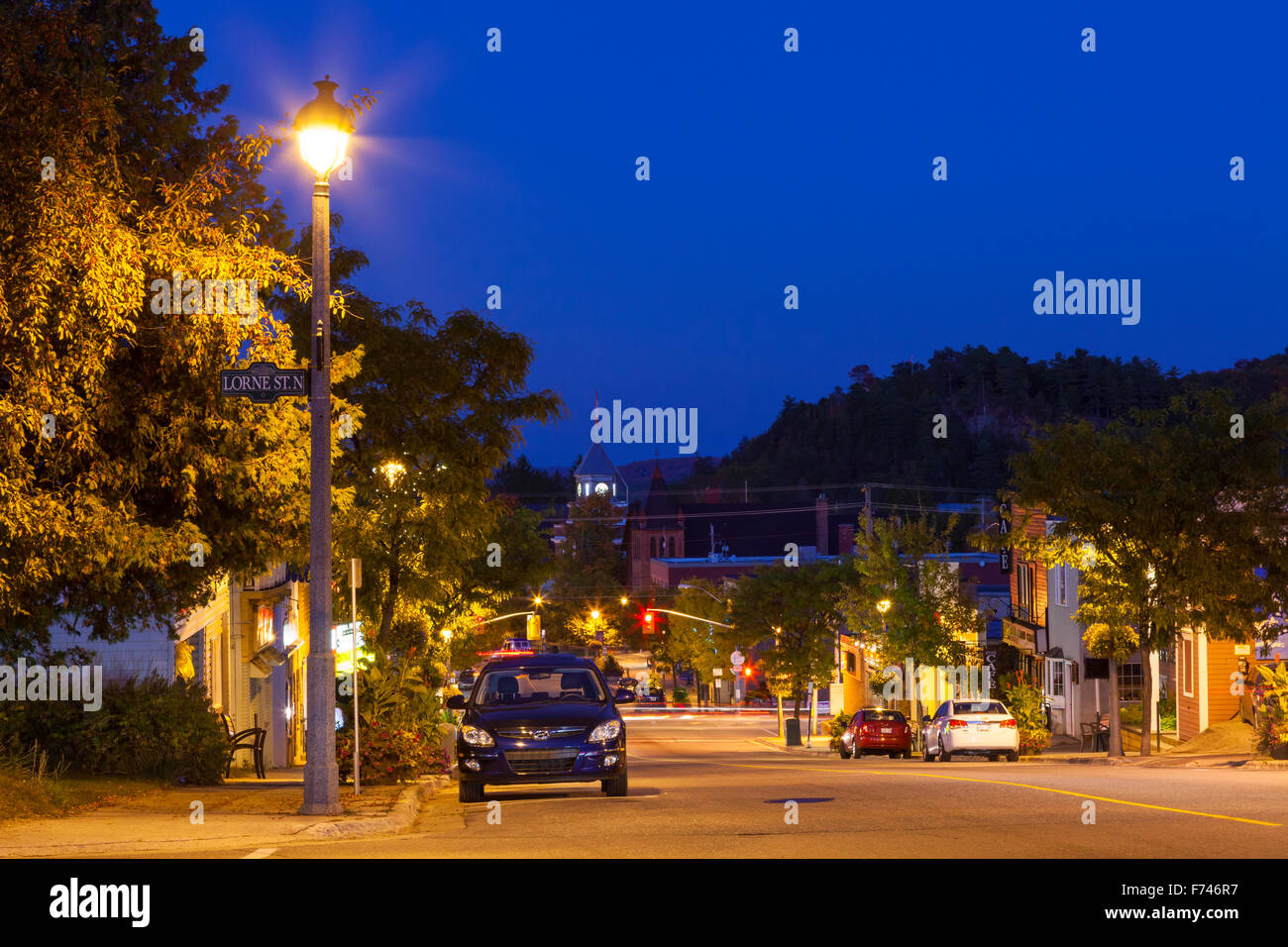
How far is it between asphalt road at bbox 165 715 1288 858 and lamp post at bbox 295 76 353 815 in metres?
1.11

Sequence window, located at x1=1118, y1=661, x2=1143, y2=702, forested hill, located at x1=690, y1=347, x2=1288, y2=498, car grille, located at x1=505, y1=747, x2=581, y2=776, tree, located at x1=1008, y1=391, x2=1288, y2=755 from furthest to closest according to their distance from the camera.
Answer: forested hill, located at x1=690, y1=347, x2=1288, y2=498 < window, located at x1=1118, y1=661, x2=1143, y2=702 < tree, located at x1=1008, y1=391, x2=1288, y2=755 < car grille, located at x1=505, y1=747, x2=581, y2=776

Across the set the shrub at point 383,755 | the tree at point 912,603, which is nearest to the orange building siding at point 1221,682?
the tree at point 912,603

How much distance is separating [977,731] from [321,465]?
2393 centimetres

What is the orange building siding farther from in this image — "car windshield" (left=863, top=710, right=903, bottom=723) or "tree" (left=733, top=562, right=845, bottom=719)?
"tree" (left=733, top=562, right=845, bottom=719)

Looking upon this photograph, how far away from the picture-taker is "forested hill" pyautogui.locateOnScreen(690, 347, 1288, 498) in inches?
6147

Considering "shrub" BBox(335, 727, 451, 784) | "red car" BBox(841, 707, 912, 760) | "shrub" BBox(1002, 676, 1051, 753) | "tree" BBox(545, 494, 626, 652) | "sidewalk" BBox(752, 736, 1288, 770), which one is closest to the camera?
"shrub" BBox(335, 727, 451, 784)

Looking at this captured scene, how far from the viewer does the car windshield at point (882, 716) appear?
1764 inches

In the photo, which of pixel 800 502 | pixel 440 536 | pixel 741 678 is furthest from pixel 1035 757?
pixel 800 502

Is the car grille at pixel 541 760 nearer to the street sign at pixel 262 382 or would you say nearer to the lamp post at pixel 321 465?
the lamp post at pixel 321 465

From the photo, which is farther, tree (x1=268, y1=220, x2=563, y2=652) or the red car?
the red car

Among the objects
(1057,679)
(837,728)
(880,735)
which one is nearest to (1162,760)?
(880,735)

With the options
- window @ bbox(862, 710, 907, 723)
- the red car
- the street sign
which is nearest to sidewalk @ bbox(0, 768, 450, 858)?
the street sign

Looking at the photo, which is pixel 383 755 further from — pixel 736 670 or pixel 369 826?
pixel 736 670

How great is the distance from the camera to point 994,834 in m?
11.6
